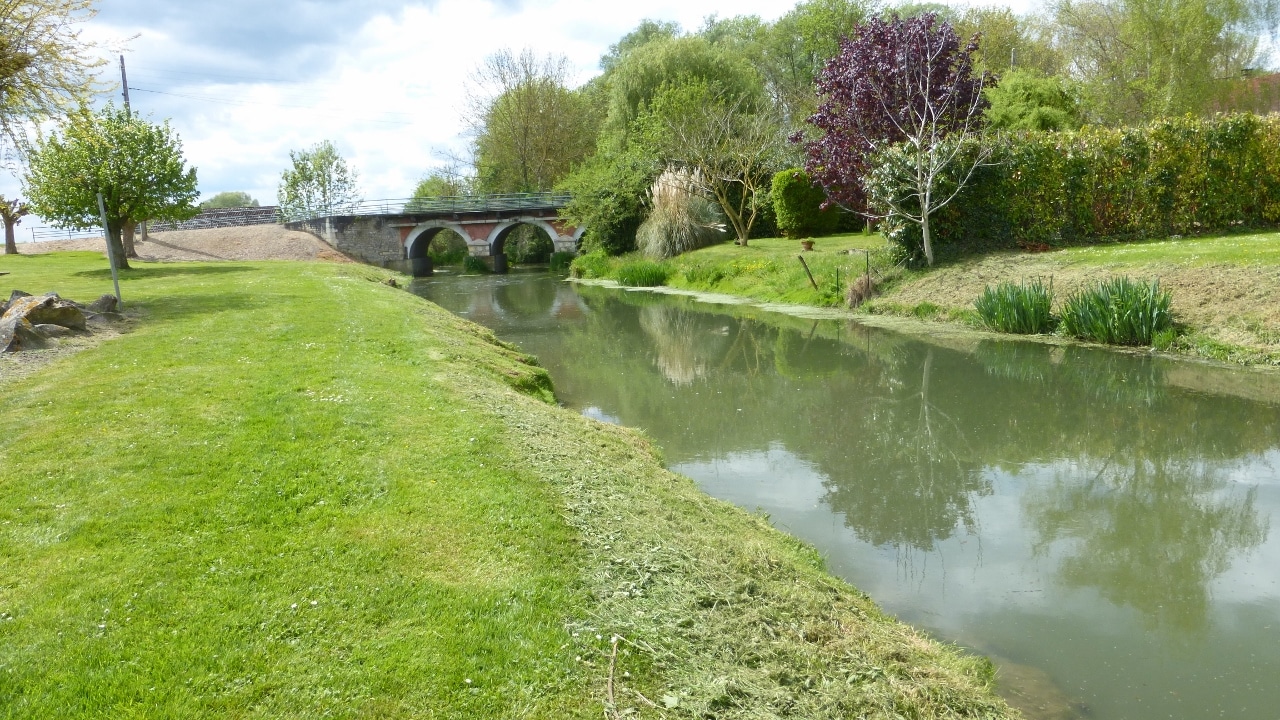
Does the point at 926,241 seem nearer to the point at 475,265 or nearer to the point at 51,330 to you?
the point at 51,330

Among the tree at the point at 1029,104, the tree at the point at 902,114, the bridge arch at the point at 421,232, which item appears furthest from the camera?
the bridge arch at the point at 421,232

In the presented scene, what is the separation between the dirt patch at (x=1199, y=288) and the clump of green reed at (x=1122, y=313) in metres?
0.42

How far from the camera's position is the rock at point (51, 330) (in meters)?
11.6

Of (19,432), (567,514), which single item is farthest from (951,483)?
(19,432)

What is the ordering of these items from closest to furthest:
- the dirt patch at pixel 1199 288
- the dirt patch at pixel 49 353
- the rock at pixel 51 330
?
the dirt patch at pixel 49 353 < the rock at pixel 51 330 < the dirt patch at pixel 1199 288

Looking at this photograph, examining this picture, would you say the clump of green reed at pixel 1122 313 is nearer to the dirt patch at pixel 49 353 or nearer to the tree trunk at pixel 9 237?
the dirt patch at pixel 49 353

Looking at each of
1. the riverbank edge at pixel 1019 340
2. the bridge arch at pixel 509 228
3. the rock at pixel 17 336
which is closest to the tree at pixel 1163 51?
the riverbank edge at pixel 1019 340

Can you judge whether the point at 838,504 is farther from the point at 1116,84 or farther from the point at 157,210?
the point at 1116,84

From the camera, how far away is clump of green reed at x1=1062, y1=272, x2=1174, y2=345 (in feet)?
45.2

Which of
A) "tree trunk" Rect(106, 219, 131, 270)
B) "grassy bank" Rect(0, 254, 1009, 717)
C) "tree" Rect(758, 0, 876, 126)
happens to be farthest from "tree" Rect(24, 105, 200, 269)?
"tree" Rect(758, 0, 876, 126)

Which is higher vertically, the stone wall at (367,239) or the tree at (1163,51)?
the tree at (1163,51)

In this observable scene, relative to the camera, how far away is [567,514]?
582 cm

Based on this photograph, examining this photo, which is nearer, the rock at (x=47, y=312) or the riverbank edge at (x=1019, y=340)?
the riverbank edge at (x=1019, y=340)

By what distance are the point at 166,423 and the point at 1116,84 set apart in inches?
1663
